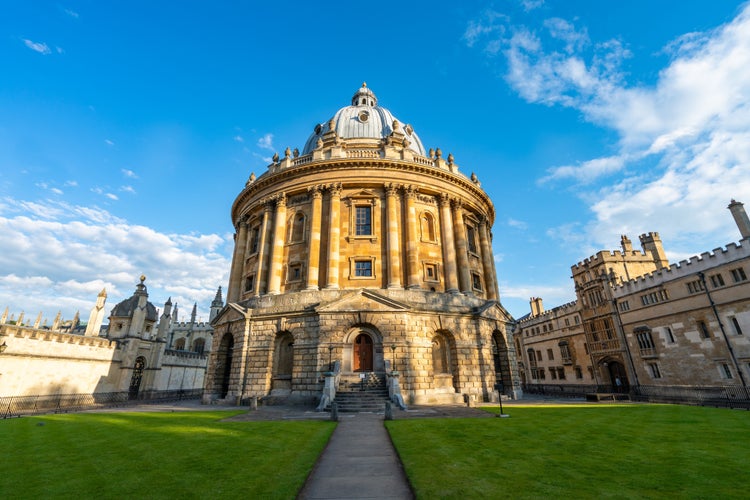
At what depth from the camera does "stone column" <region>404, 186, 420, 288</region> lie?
25844 mm

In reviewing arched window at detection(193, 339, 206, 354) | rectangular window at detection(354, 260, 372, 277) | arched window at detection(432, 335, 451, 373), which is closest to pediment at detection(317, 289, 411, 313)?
rectangular window at detection(354, 260, 372, 277)

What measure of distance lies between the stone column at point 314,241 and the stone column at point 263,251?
14.8 feet

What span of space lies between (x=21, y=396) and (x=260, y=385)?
61.2 feet

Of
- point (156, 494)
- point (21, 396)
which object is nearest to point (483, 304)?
point (156, 494)

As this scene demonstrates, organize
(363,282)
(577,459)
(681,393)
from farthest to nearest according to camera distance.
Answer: (681,393) → (363,282) → (577,459)

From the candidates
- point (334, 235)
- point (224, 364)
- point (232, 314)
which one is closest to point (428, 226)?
point (334, 235)

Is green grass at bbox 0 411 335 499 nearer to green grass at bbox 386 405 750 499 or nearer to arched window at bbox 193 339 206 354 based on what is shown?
green grass at bbox 386 405 750 499

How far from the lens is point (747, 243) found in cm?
2605

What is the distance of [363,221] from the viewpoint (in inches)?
1117

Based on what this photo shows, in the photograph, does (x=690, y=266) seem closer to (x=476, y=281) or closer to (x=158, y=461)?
(x=476, y=281)

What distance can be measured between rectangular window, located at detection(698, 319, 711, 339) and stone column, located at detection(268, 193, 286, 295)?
35687 millimetres

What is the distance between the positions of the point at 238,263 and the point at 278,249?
6738 mm

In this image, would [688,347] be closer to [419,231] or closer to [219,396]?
[419,231]

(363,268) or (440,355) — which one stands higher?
(363,268)
